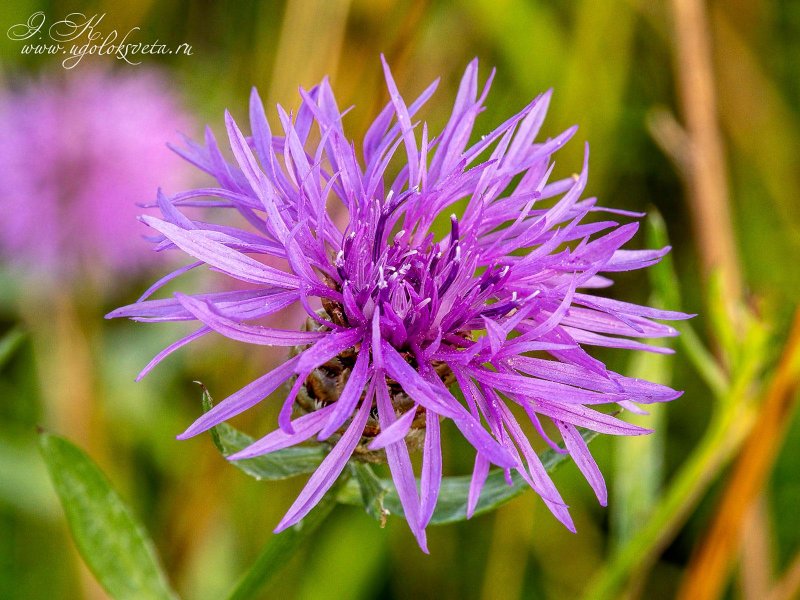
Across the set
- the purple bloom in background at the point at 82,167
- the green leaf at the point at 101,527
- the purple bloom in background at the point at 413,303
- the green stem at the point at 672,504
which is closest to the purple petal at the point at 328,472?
the purple bloom in background at the point at 413,303

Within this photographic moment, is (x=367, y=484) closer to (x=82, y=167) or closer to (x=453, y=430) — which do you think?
(x=453, y=430)

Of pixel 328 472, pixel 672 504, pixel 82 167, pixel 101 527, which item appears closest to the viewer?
pixel 328 472

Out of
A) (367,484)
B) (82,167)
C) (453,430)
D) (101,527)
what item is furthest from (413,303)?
(82,167)

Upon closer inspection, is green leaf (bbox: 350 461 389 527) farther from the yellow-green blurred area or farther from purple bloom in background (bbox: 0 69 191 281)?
purple bloom in background (bbox: 0 69 191 281)

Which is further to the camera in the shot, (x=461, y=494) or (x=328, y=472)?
(x=461, y=494)

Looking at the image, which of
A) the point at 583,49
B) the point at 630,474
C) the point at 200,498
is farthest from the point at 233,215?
the point at 630,474

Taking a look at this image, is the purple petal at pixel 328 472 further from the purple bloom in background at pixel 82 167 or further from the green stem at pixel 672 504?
the purple bloom in background at pixel 82 167

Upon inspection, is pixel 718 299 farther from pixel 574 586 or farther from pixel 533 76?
pixel 533 76
